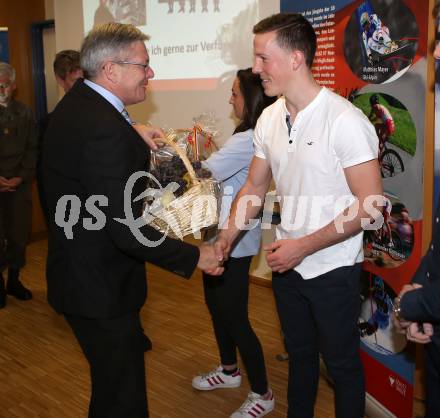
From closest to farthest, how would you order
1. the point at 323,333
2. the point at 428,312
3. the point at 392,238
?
the point at 428,312, the point at 323,333, the point at 392,238

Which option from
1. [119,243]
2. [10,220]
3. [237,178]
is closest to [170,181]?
[119,243]

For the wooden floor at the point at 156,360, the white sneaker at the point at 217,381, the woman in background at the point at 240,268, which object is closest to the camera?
the woman in background at the point at 240,268

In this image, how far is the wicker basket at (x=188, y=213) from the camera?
187 centimetres

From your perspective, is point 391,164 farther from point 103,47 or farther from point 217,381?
point 217,381

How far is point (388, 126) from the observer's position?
229 centimetres

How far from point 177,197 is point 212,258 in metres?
0.27

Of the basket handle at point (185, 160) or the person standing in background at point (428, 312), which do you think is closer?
the person standing in background at point (428, 312)

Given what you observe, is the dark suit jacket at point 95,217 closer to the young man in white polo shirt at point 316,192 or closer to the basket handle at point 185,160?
the basket handle at point 185,160

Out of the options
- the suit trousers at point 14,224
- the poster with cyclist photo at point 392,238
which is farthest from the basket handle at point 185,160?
the suit trousers at point 14,224

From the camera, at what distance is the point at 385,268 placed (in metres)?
2.43

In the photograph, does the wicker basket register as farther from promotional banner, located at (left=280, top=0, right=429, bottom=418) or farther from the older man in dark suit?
promotional banner, located at (left=280, top=0, right=429, bottom=418)

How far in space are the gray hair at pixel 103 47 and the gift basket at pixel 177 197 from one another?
0.40 metres

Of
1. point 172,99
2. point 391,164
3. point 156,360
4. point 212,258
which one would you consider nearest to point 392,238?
point 391,164

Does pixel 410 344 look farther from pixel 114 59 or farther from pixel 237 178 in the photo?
pixel 114 59
